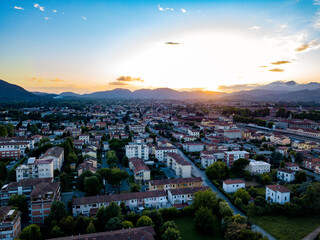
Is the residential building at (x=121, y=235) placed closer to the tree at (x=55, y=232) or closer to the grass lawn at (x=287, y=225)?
the tree at (x=55, y=232)

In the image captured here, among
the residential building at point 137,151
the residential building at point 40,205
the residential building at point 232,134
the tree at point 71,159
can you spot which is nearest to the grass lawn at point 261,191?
the residential building at point 137,151

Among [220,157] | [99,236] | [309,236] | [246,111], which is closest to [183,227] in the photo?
[99,236]

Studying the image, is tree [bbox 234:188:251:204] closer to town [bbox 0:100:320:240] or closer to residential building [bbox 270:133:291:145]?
town [bbox 0:100:320:240]

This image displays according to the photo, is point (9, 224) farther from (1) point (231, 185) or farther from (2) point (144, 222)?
(1) point (231, 185)

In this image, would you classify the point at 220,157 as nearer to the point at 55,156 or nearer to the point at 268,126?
the point at 55,156

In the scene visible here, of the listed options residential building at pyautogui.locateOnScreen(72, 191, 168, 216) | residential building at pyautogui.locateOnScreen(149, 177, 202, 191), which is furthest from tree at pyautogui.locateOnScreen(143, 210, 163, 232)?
residential building at pyautogui.locateOnScreen(149, 177, 202, 191)

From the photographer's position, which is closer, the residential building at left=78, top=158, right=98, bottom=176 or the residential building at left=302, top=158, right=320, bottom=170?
the residential building at left=78, top=158, right=98, bottom=176
